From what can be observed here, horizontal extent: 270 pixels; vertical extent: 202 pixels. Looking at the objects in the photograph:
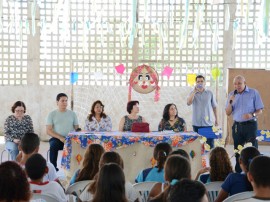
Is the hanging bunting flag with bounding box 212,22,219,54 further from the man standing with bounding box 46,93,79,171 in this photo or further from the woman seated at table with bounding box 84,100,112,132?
the man standing with bounding box 46,93,79,171

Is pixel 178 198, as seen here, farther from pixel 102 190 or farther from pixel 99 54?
pixel 99 54

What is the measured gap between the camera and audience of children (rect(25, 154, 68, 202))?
4.46 meters

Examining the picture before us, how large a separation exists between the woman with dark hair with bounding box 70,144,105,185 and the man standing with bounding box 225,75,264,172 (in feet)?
12.1

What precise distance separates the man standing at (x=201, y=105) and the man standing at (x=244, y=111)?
0.74 metres

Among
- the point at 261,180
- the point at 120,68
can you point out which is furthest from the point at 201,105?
the point at 261,180

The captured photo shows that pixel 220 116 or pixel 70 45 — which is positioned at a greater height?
pixel 70 45

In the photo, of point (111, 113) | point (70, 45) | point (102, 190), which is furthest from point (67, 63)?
point (102, 190)

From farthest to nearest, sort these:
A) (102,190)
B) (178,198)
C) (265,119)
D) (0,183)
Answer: (265,119) < (102,190) < (0,183) < (178,198)

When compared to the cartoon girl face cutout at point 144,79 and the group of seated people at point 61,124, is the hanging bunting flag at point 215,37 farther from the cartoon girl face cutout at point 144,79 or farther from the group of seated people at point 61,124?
the group of seated people at point 61,124

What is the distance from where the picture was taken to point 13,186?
318cm

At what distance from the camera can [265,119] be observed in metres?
13.6

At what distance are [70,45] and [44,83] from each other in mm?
1081

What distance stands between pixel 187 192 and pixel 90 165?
2.61 metres

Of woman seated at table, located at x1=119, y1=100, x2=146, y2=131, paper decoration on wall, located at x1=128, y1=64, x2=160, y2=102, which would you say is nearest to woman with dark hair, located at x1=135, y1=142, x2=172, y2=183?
woman seated at table, located at x1=119, y1=100, x2=146, y2=131
